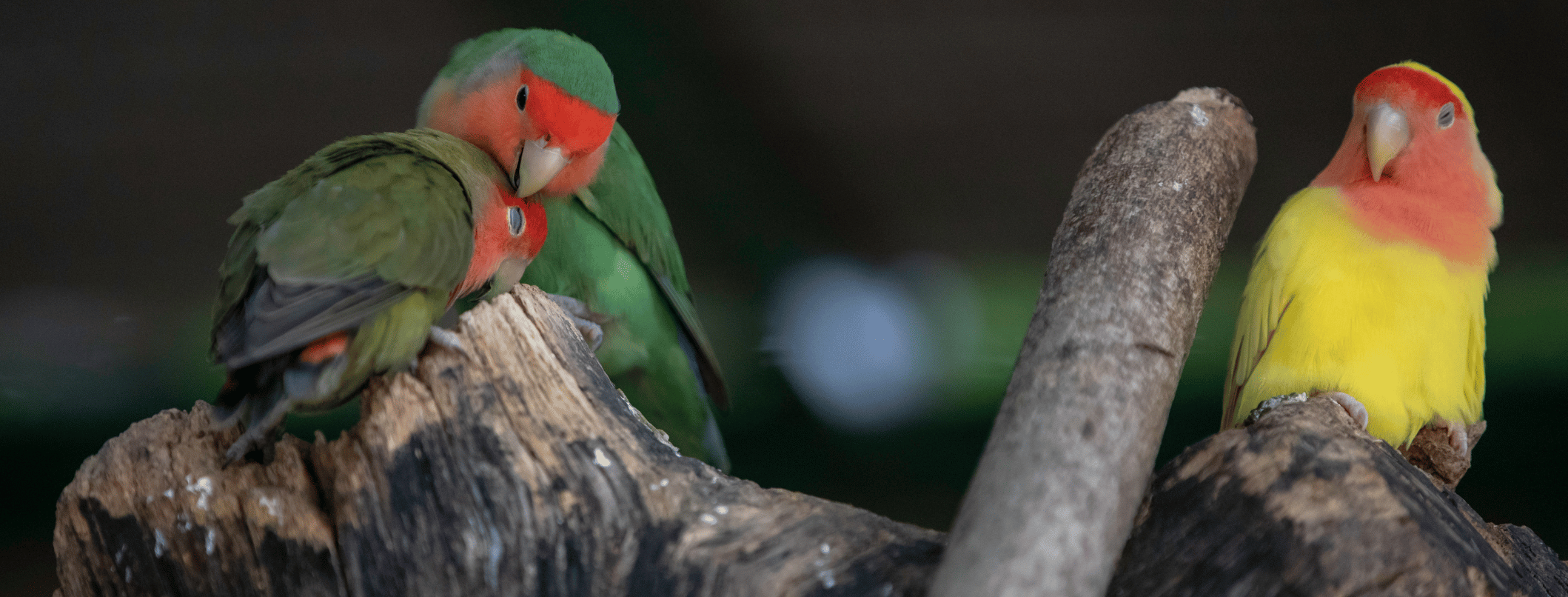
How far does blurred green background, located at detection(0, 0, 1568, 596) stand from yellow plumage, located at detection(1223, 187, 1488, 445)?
911 mm

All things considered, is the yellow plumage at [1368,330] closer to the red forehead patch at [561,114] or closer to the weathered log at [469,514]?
the weathered log at [469,514]

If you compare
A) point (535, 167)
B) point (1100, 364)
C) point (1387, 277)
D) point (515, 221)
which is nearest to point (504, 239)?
point (515, 221)

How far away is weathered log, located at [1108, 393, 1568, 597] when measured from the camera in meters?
0.62

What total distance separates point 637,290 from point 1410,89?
3.76 ft

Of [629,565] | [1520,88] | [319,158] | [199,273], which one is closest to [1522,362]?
[1520,88]

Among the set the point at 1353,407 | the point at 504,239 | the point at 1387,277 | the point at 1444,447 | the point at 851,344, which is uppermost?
the point at 504,239

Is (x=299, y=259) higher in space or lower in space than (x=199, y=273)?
higher

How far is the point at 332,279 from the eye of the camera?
0.78 metres

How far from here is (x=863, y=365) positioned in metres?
2.40

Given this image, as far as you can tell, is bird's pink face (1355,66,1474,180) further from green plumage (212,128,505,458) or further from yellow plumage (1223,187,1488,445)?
green plumage (212,128,505,458)

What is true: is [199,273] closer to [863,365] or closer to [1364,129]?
[863,365]

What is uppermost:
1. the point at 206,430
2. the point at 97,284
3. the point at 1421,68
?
the point at 1421,68

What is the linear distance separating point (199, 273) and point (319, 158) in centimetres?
169

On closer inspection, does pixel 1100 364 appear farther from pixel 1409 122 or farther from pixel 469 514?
pixel 1409 122
